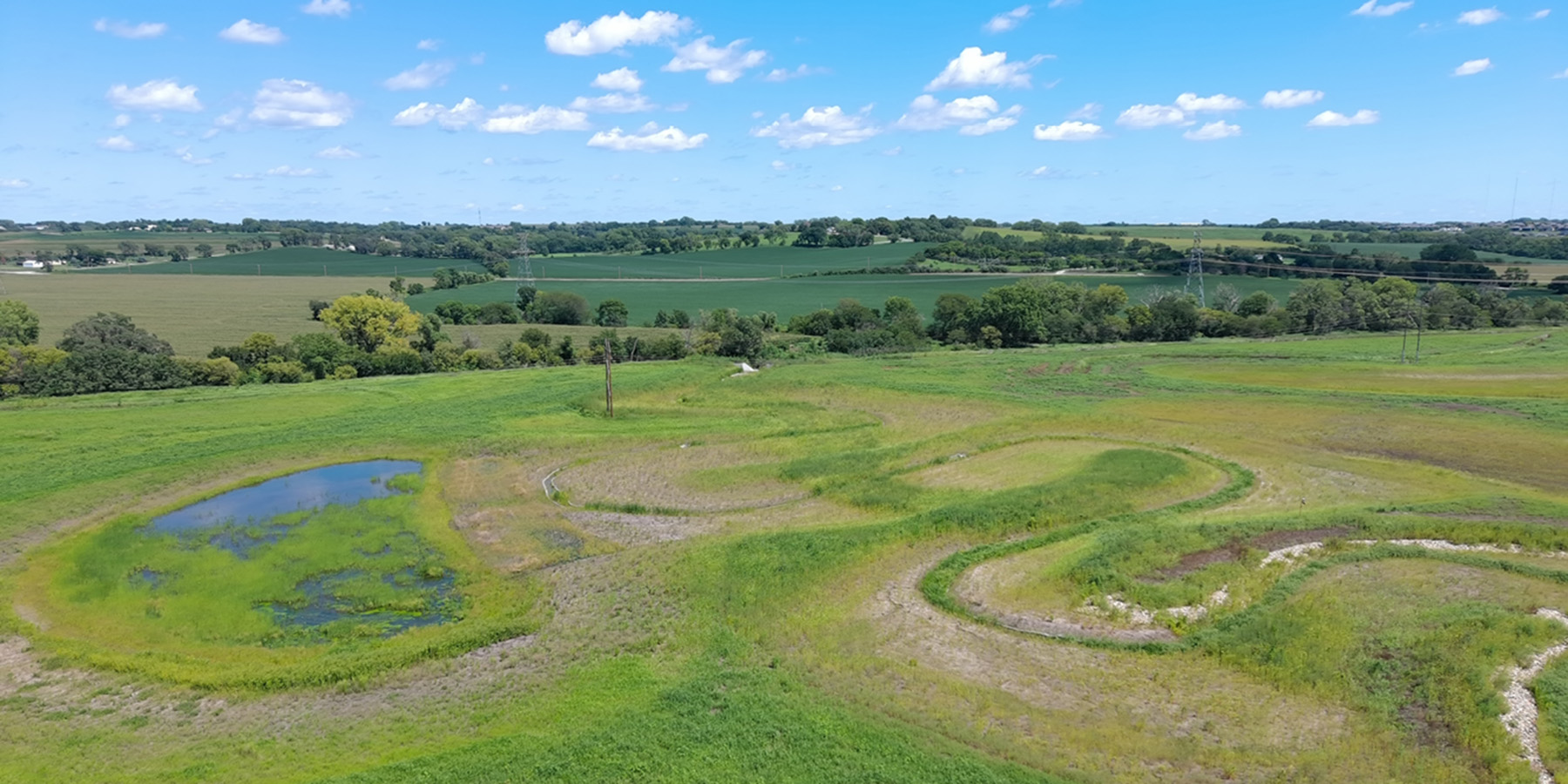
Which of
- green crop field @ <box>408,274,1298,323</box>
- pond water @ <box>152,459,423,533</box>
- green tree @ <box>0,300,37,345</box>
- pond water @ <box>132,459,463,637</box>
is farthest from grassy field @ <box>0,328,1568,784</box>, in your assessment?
green crop field @ <box>408,274,1298,323</box>

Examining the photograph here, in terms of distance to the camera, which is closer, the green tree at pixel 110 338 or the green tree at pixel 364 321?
the green tree at pixel 110 338

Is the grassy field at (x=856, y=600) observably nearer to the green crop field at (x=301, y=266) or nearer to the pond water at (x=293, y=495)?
the pond water at (x=293, y=495)

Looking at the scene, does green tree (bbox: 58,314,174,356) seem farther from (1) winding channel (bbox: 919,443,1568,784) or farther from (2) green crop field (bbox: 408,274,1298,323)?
(1) winding channel (bbox: 919,443,1568,784)

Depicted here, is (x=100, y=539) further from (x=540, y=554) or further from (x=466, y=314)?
(x=466, y=314)

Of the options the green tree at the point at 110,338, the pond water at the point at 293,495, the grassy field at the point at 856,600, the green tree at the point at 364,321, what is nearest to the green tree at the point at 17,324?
the green tree at the point at 110,338

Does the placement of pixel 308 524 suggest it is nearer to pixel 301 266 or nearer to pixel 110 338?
pixel 110 338

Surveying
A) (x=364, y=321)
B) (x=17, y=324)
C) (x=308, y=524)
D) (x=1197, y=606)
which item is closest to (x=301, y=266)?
(x=17, y=324)
